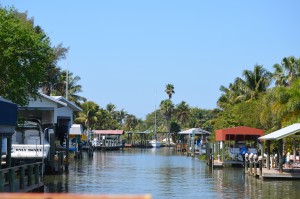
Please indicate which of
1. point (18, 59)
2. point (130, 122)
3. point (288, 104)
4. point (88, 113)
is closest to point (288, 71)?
point (288, 104)

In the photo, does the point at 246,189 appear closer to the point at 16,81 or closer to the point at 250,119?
the point at 16,81

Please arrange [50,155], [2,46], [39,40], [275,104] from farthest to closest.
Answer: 1. [275,104]
2. [50,155]
3. [39,40]
4. [2,46]

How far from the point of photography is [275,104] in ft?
143

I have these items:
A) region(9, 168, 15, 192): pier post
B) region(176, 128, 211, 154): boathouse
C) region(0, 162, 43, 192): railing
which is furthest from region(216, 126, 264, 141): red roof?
Result: region(9, 168, 15, 192): pier post

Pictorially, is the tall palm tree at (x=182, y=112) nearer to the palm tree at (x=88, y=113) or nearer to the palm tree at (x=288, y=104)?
the palm tree at (x=88, y=113)

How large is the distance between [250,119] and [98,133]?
5851 cm

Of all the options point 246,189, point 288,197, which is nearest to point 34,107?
point 246,189

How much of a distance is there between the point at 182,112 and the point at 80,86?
62.7 m

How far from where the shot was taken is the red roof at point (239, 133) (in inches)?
1832

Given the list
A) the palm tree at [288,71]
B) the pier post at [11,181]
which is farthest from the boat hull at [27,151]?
the palm tree at [288,71]

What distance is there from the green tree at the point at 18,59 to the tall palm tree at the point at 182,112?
450 feet

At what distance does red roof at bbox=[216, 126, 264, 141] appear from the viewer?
153 feet

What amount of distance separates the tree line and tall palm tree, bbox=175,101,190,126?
1155 centimetres

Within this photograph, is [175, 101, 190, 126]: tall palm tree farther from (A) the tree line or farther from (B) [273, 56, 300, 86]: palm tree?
(B) [273, 56, 300, 86]: palm tree
